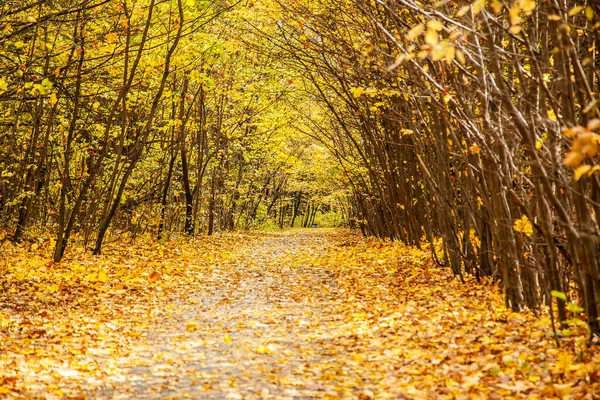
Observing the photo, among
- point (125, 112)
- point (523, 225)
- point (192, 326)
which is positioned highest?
point (125, 112)

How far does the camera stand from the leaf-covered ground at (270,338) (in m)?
4.87

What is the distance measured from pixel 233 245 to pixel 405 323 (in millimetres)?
13528

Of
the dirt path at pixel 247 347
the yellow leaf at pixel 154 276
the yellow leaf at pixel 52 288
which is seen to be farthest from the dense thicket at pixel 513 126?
the yellow leaf at pixel 52 288

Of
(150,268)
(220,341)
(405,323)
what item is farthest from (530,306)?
(150,268)

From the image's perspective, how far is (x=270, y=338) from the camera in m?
6.76

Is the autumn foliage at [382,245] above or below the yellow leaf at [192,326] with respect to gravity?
above

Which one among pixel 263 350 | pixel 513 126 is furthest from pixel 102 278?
pixel 513 126

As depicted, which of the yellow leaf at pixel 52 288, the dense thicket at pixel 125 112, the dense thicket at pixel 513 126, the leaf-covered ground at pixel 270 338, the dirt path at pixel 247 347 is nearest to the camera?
the dense thicket at pixel 513 126

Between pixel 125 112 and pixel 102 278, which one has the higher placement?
pixel 125 112

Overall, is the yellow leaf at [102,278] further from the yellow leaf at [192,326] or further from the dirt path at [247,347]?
the yellow leaf at [192,326]

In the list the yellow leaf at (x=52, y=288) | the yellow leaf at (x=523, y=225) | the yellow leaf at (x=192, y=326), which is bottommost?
the yellow leaf at (x=192, y=326)

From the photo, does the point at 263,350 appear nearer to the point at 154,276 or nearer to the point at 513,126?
the point at 513,126

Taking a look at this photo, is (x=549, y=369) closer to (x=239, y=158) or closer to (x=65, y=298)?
(x=65, y=298)

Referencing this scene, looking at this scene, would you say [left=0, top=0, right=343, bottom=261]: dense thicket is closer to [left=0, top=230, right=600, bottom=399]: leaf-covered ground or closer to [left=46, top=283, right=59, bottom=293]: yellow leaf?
[left=46, top=283, right=59, bottom=293]: yellow leaf
